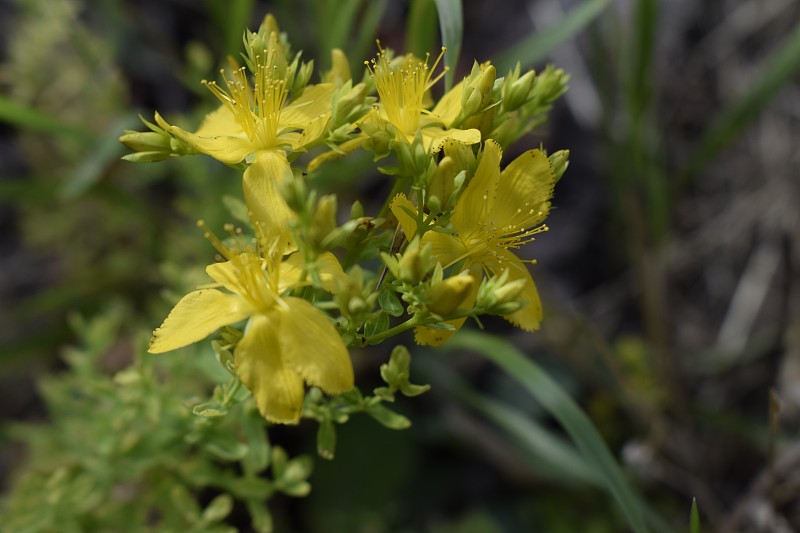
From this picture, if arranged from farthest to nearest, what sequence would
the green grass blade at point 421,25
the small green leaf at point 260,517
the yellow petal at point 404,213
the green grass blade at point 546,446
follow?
the green grass blade at point 546,446 → the green grass blade at point 421,25 → the small green leaf at point 260,517 → the yellow petal at point 404,213

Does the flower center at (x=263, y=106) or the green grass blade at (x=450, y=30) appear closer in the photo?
the flower center at (x=263, y=106)

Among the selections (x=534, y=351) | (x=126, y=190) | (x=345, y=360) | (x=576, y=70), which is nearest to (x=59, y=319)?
(x=126, y=190)

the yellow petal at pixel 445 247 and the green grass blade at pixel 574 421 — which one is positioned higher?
the yellow petal at pixel 445 247

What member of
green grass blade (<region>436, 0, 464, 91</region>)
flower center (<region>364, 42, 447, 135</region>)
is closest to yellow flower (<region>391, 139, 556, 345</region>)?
flower center (<region>364, 42, 447, 135</region>)

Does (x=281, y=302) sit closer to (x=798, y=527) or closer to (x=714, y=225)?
(x=798, y=527)

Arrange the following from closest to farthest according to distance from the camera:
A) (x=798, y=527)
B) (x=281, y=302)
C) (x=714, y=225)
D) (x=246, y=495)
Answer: (x=281, y=302) → (x=246, y=495) → (x=798, y=527) → (x=714, y=225)

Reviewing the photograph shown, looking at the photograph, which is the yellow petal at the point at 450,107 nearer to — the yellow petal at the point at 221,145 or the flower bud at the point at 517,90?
the flower bud at the point at 517,90

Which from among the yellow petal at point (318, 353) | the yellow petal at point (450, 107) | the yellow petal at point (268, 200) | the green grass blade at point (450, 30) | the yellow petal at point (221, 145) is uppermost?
the green grass blade at point (450, 30)

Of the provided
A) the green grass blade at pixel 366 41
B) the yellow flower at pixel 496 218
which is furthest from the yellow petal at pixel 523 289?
the green grass blade at pixel 366 41
